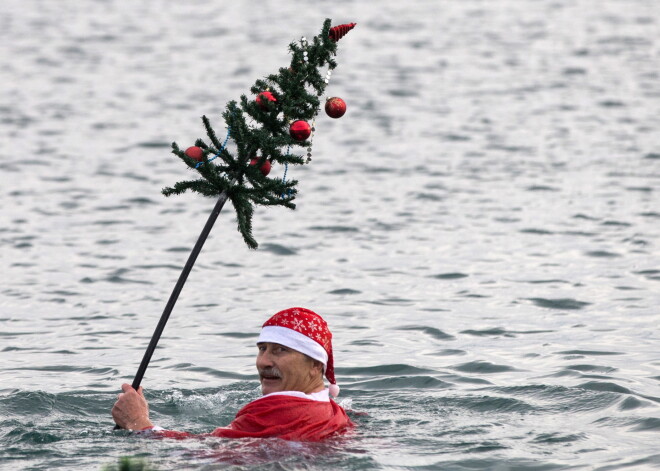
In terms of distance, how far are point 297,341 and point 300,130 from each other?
1.39 meters

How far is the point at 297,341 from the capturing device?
28.1 ft

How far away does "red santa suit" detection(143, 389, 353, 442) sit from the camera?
27.1ft

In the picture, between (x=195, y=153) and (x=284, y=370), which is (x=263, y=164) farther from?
(x=284, y=370)

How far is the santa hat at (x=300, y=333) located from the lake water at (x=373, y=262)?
0.65 m

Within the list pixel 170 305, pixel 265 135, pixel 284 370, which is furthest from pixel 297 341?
pixel 265 135

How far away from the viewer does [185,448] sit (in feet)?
27.3

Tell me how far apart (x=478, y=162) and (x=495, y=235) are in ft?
18.3

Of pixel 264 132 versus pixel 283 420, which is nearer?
pixel 283 420

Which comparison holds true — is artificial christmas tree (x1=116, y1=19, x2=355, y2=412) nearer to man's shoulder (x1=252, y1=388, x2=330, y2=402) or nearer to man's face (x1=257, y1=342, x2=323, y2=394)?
man's face (x1=257, y1=342, x2=323, y2=394)

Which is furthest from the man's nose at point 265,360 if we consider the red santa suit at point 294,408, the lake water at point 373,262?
the lake water at point 373,262

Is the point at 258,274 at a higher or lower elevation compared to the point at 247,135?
lower

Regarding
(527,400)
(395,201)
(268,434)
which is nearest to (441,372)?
(527,400)

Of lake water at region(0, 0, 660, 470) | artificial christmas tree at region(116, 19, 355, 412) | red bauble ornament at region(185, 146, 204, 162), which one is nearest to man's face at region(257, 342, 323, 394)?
lake water at region(0, 0, 660, 470)

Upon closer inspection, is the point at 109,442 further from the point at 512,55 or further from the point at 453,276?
the point at 512,55
